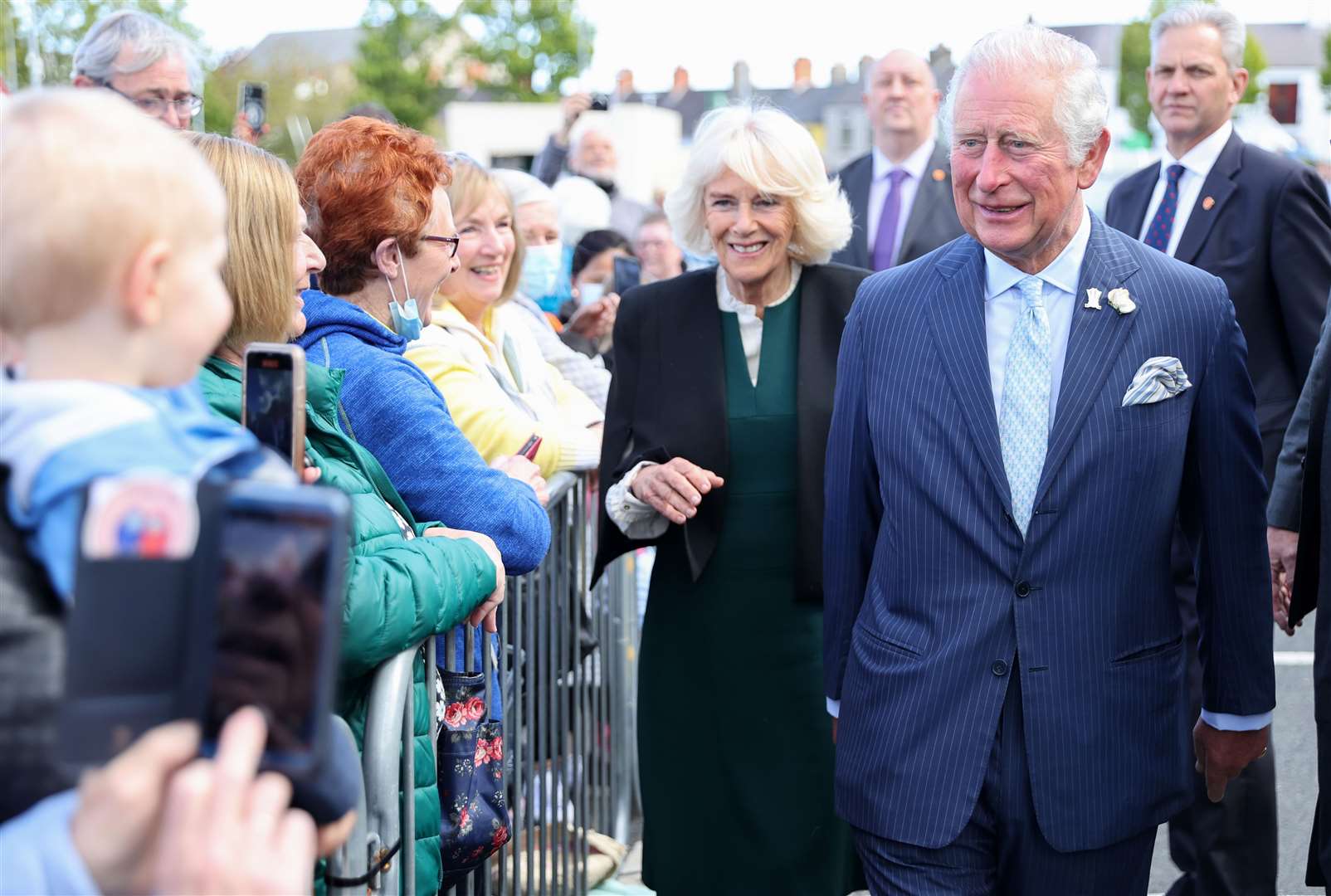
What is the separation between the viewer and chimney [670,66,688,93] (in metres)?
92.5

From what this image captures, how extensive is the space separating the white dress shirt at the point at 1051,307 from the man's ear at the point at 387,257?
4.46 ft

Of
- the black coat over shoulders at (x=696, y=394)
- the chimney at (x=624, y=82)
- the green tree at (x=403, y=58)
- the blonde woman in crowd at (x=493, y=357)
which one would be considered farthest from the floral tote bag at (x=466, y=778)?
the chimney at (x=624, y=82)

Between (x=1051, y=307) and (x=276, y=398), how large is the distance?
5.73 feet

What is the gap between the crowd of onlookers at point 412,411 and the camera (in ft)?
4.29

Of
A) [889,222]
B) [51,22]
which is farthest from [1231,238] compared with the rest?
[51,22]

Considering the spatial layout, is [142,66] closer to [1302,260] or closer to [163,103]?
[163,103]

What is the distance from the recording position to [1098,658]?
9.70 ft

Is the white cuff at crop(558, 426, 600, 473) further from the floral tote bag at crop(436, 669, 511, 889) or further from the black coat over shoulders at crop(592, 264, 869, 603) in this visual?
the floral tote bag at crop(436, 669, 511, 889)

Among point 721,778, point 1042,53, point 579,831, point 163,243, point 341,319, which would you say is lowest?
point 579,831

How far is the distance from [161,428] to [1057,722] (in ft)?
6.89

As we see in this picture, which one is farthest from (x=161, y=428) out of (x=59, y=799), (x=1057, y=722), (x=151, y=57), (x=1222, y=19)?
(x=1222, y=19)

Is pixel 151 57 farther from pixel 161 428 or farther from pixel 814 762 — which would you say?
pixel 161 428

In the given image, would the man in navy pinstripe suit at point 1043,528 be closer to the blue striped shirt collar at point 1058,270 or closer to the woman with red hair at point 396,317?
the blue striped shirt collar at point 1058,270

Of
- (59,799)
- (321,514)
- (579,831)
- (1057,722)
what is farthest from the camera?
(579,831)
